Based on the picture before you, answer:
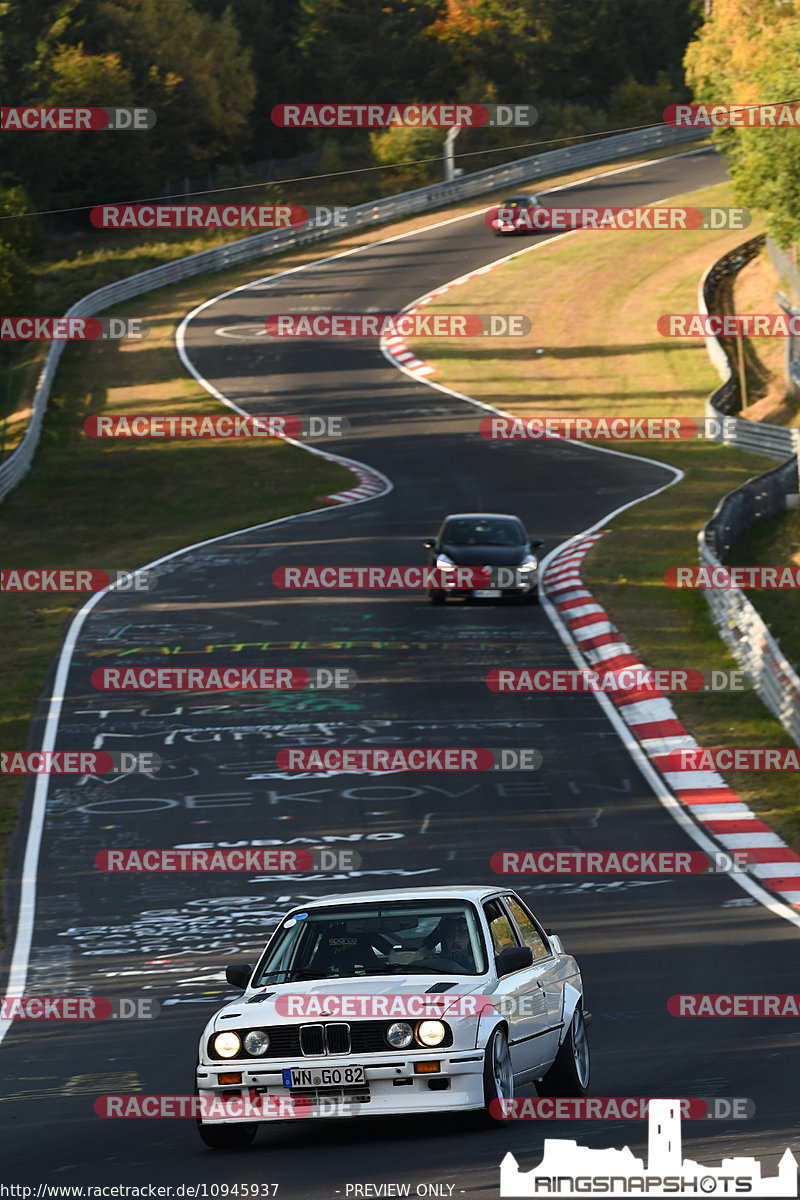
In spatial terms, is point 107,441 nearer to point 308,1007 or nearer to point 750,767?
point 750,767

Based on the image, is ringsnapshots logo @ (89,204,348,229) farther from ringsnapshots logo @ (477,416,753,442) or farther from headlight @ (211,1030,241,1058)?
headlight @ (211,1030,241,1058)

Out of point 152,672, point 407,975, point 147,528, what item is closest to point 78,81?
point 147,528

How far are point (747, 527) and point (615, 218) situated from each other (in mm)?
40437

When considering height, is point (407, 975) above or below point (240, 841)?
above

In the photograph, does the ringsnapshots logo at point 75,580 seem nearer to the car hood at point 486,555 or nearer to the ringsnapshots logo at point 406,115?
the car hood at point 486,555

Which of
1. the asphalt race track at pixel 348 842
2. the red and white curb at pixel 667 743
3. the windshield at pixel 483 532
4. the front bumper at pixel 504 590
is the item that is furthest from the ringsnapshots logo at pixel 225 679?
the windshield at pixel 483 532

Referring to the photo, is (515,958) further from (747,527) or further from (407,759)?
(747,527)

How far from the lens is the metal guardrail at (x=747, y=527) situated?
73.5 feet

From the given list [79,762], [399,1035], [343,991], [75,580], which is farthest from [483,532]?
[399,1035]

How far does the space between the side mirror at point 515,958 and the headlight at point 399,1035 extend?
721mm

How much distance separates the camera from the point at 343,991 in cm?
888

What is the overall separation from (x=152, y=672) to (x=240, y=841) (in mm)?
7489

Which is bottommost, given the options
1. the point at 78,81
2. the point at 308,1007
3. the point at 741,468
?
the point at 741,468

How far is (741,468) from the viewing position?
4153 centimetres
